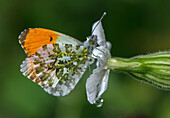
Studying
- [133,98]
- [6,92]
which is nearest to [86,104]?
[133,98]

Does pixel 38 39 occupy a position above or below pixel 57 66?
Result: above

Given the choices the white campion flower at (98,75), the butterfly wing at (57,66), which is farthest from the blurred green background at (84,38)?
the white campion flower at (98,75)

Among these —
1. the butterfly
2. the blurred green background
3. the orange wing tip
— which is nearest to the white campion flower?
the butterfly

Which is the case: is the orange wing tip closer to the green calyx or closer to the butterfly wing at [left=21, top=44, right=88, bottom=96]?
the butterfly wing at [left=21, top=44, right=88, bottom=96]

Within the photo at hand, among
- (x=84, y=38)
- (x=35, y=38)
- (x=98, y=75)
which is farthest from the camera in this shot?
(x=84, y=38)

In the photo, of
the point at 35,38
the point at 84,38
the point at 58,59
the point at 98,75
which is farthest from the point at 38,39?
the point at 84,38

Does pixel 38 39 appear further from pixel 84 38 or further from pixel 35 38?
pixel 84 38

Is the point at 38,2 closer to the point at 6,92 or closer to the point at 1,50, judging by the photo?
the point at 1,50
